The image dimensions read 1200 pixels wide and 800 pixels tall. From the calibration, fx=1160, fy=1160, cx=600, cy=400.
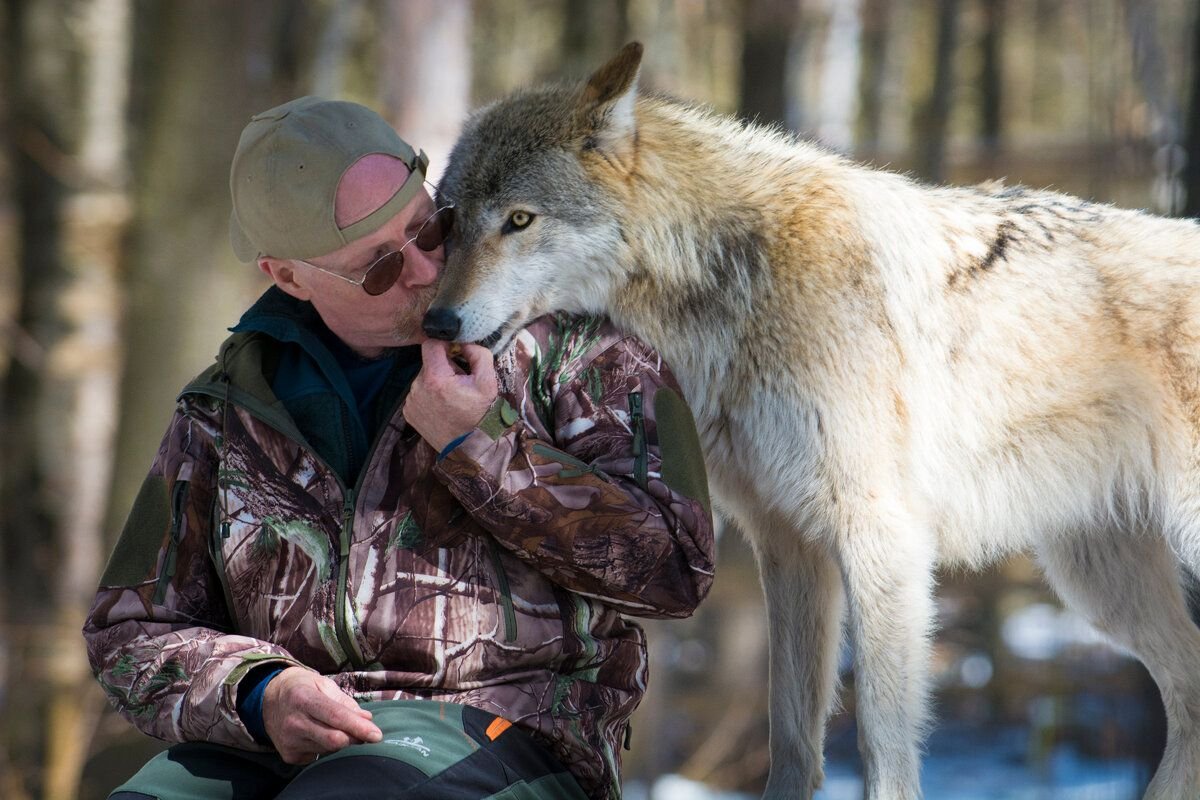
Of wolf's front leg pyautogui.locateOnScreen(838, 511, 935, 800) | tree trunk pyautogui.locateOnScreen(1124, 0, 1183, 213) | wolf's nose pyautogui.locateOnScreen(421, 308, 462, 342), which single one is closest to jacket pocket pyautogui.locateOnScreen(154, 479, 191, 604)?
wolf's nose pyautogui.locateOnScreen(421, 308, 462, 342)

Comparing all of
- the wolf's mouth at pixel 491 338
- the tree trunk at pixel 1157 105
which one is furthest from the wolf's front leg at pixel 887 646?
the tree trunk at pixel 1157 105

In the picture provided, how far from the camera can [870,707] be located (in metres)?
2.56

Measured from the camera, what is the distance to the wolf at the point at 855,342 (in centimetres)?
259

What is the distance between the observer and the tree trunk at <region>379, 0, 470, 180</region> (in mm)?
5605

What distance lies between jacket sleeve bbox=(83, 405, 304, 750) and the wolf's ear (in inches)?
43.3

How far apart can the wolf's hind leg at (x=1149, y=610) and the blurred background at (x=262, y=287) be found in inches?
50.1

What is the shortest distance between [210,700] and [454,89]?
4.36m

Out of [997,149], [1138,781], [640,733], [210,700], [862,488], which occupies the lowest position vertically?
[640,733]

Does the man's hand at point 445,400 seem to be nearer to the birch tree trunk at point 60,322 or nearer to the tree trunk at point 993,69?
the birch tree trunk at point 60,322

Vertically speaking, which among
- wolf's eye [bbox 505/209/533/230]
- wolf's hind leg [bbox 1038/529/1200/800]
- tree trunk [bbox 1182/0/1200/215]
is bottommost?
wolf's hind leg [bbox 1038/529/1200/800]

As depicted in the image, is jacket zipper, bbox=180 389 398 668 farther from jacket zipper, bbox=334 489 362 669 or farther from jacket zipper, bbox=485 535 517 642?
jacket zipper, bbox=485 535 517 642

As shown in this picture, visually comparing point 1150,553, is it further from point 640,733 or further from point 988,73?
point 988,73

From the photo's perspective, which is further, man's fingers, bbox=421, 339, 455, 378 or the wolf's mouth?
the wolf's mouth

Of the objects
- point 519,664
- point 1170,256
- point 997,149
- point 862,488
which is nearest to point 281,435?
point 519,664
